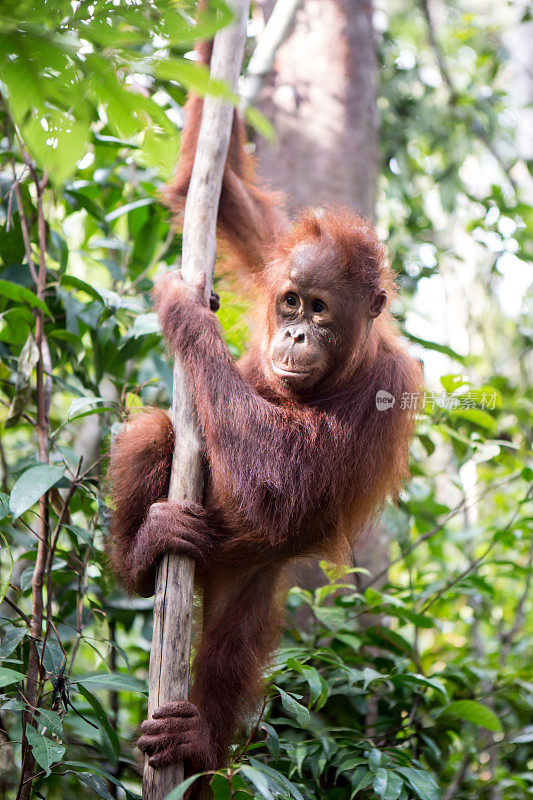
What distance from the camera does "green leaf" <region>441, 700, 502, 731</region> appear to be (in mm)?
2693

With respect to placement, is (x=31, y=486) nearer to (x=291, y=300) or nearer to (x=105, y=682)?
(x=105, y=682)

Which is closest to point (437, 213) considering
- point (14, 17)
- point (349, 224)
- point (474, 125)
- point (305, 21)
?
point (474, 125)

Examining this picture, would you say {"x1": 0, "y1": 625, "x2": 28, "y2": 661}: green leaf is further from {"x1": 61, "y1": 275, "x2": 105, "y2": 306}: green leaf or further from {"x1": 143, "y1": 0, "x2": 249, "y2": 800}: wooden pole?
{"x1": 61, "y1": 275, "x2": 105, "y2": 306}: green leaf

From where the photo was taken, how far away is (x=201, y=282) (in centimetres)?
238

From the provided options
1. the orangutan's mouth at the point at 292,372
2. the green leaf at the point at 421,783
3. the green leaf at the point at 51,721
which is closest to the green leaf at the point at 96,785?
the green leaf at the point at 51,721

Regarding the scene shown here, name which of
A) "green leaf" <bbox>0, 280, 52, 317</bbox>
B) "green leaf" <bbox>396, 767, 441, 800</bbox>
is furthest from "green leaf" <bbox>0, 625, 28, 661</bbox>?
"green leaf" <bbox>396, 767, 441, 800</bbox>

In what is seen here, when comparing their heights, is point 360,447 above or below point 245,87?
below

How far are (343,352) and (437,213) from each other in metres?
8.46

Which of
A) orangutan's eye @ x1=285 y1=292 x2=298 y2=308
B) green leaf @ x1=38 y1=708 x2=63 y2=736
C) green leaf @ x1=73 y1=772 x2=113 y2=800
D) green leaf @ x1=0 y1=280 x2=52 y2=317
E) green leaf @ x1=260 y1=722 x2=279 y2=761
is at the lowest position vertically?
green leaf @ x1=73 y1=772 x2=113 y2=800

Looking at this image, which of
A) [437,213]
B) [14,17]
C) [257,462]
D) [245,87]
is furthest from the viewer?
[437,213]

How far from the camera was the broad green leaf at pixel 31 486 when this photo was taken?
1.99m

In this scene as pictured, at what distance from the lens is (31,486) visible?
2080mm

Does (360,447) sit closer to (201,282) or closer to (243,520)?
(243,520)

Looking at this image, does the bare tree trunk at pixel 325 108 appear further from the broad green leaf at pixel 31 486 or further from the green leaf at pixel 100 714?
the green leaf at pixel 100 714
